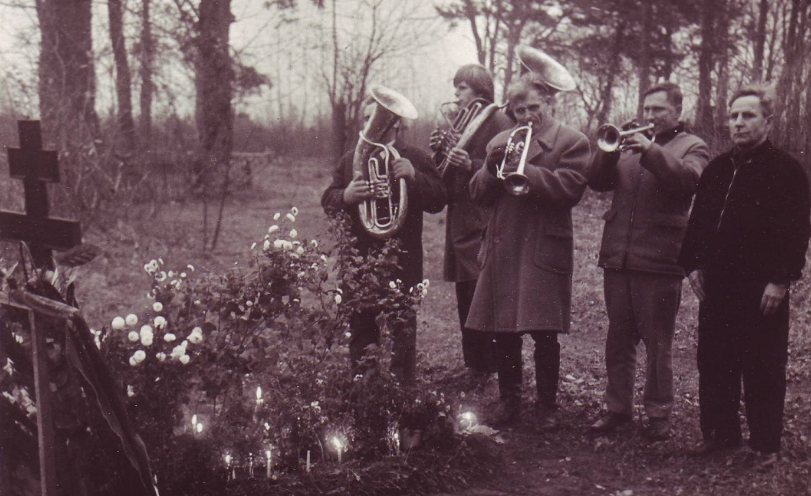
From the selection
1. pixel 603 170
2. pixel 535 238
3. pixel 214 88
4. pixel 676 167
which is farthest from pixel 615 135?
pixel 214 88

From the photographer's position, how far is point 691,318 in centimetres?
827

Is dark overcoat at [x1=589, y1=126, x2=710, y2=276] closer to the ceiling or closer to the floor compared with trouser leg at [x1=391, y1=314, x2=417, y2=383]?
closer to the ceiling

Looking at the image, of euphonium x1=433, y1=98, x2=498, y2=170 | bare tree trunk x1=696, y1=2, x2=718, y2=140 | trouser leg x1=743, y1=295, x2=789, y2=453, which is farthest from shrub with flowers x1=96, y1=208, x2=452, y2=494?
bare tree trunk x1=696, y1=2, x2=718, y2=140

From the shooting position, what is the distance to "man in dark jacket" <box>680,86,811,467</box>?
4.31 metres

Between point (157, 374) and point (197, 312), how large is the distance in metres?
0.40

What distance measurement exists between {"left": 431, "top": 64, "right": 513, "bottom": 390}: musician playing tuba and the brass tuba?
44 cm

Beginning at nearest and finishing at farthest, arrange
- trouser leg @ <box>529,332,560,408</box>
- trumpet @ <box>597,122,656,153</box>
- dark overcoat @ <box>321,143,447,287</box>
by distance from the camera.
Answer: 1. trumpet @ <box>597,122,656,153</box>
2. trouser leg @ <box>529,332,560,408</box>
3. dark overcoat @ <box>321,143,447,287</box>

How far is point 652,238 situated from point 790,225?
760 mm

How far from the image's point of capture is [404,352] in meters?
5.36

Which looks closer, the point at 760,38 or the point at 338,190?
the point at 338,190

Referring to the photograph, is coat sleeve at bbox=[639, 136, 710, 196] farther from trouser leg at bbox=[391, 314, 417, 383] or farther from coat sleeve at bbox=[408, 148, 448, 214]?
trouser leg at bbox=[391, 314, 417, 383]

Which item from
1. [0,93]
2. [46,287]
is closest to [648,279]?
A: [46,287]

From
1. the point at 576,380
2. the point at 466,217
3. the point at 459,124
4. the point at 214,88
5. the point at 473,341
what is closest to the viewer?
the point at 459,124

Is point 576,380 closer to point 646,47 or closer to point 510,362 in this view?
point 510,362
